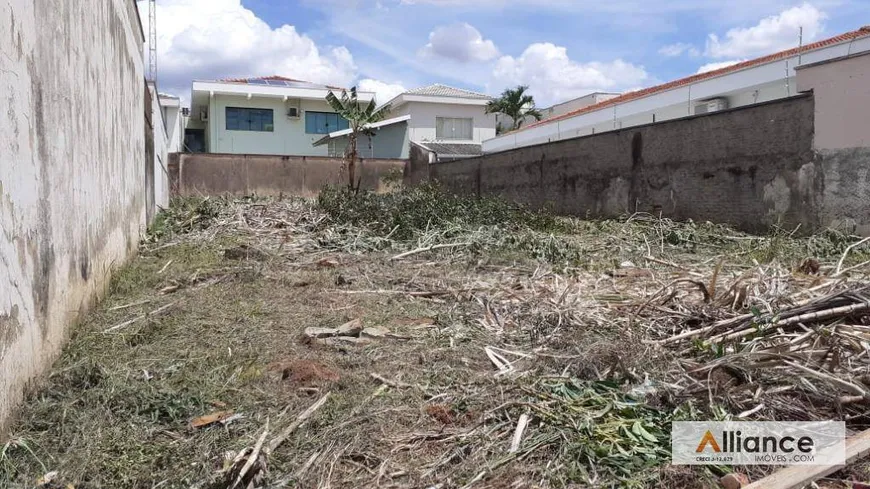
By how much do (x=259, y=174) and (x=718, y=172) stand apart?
13711 mm

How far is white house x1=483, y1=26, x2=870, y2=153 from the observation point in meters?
14.1

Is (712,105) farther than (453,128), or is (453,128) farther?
(453,128)

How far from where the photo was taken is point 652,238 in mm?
8805

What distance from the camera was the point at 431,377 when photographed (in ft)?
11.2

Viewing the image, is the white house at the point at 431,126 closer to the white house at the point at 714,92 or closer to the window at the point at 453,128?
the window at the point at 453,128

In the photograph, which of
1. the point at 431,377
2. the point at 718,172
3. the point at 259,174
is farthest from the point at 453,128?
the point at 431,377

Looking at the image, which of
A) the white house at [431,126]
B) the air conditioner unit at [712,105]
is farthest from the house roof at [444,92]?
the air conditioner unit at [712,105]

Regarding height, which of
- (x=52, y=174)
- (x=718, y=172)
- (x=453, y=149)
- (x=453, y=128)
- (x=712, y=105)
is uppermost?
(x=453, y=128)

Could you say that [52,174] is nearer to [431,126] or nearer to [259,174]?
[259,174]

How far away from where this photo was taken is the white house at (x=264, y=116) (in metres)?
26.3

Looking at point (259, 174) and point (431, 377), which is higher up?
point (259, 174)

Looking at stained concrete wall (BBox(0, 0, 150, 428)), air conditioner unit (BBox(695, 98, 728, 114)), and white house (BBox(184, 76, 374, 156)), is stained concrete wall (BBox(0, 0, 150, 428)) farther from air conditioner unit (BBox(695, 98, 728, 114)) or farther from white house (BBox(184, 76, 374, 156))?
white house (BBox(184, 76, 374, 156))

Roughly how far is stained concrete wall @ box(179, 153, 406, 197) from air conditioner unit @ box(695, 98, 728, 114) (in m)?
10.0

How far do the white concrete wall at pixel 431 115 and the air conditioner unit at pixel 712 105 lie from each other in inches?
496
